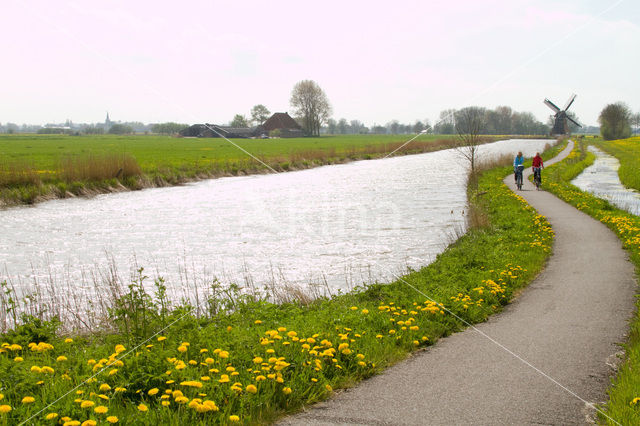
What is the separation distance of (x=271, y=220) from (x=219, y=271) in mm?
8510

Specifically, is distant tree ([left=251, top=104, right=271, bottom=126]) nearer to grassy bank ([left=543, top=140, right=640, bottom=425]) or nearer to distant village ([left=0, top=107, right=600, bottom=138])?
distant village ([left=0, top=107, right=600, bottom=138])

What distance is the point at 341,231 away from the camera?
1914 centimetres

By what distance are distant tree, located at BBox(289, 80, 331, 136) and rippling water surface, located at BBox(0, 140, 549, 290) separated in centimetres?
410

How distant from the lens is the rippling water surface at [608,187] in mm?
24469

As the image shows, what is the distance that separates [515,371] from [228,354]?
10.8 ft

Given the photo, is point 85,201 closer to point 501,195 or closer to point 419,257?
point 419,257

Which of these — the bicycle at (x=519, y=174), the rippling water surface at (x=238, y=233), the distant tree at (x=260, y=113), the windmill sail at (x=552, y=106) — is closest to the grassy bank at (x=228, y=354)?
the rippling water surface at (x=238, y=233)

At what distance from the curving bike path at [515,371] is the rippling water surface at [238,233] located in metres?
4.57

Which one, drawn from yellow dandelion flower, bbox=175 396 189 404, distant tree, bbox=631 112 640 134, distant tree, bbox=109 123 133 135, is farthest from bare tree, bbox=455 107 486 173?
distant tree, bbox=631 112 640 134

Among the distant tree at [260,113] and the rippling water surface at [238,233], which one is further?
the distant tree at [260,113]

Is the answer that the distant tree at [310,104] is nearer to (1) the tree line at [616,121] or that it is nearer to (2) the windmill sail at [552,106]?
(2) the windmill sail at [552,106]

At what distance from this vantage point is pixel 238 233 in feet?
62.2

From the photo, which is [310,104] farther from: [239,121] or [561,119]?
[561,119]

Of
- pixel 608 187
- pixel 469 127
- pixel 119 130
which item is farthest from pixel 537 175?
pixel 119 130
